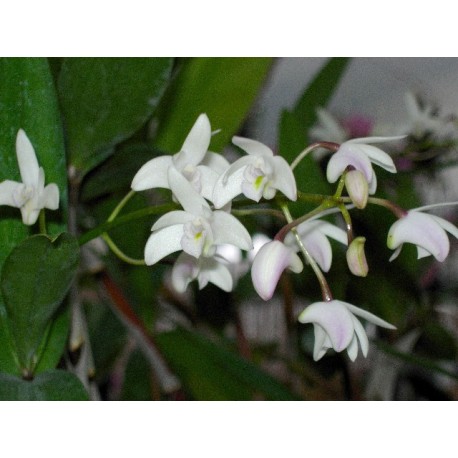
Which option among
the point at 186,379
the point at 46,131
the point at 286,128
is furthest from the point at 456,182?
the point at 46,131

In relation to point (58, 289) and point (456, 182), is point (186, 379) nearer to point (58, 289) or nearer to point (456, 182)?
point (58, 289)

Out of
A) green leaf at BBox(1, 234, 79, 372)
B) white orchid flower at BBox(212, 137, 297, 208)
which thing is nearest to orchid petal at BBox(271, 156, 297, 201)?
white orchid flower at BBox(212, 137, 297, 208)

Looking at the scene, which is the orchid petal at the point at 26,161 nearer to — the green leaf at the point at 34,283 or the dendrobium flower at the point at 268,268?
the green leaf at the point at 34,283

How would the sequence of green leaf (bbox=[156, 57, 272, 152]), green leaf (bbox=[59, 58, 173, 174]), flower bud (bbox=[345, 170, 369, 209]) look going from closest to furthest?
flower bud (bbox=[345, 170, 369, 209]) < green leaf (bbox=[59, 58, 173, 174]) < green leaf (bbox=[156, 57, 272, 152])

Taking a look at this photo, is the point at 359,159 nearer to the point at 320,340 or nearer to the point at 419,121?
the point at 320,340

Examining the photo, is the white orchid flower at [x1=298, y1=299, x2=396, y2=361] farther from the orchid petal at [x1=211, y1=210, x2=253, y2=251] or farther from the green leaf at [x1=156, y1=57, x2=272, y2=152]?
the green leaf at [x1=156, y1=57, x2=272, y2=152]

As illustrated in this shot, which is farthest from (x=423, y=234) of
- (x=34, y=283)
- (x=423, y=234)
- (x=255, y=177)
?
(x=34, y=283)

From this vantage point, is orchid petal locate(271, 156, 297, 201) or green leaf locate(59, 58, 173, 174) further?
green leaf locate(59, 58, 173, 174)
